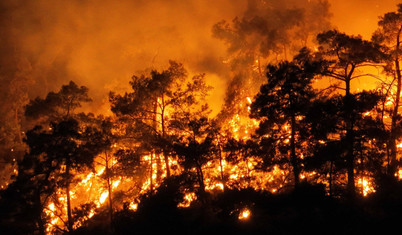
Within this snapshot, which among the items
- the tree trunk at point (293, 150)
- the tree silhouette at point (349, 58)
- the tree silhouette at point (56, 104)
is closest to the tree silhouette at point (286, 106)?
the tree trunk at point (293, 150)

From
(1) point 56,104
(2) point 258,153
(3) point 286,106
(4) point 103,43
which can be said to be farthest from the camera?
(4) point 103,43

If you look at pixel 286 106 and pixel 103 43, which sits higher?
pixel 103 43

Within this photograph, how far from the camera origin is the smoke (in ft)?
150

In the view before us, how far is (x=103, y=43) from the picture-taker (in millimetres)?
55281

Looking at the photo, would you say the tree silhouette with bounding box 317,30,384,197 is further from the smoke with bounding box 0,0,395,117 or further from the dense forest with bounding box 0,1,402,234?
the smoke with bounding box 0,0,395,117

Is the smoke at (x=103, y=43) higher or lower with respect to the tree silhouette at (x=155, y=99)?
higher

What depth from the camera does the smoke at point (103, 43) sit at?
45.7 meters

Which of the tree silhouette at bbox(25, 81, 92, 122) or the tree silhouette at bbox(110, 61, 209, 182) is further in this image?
the tree silhouette at bbox(110, 61, 209, 182)

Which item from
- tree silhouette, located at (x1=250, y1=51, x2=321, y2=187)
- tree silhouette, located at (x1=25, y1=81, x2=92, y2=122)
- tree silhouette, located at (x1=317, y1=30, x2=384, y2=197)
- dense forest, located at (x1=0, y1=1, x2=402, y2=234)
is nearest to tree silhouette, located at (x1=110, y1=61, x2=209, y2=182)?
dense forest, located at (x1=0, y1=1, x2=402, y2=234)

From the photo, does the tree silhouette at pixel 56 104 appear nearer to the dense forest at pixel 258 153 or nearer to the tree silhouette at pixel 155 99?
the dense forest at pixel 258 153

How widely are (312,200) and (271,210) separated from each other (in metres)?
1.58

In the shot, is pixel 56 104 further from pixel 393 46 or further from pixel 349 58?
pixel 393 46

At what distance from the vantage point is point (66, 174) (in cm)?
1638

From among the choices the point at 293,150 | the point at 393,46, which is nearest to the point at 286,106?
the point at 293,150
